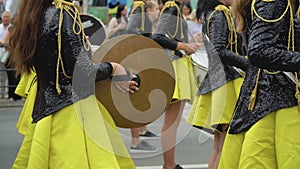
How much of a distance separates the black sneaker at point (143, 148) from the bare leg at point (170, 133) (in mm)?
917

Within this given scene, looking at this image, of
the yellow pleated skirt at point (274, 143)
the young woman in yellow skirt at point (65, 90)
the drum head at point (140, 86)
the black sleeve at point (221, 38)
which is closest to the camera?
the yellow pleated skirt at point (274, 143)

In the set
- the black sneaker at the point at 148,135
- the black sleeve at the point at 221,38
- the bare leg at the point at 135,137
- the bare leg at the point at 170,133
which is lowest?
the black sneaker at the point at 148,135

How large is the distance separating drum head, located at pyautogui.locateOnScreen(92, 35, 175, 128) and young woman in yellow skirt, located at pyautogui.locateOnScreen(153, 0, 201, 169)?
7.24 feet

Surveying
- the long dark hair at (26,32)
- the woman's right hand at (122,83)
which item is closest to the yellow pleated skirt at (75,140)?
the woman's right hand at (122,83)

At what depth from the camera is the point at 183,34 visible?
623cm

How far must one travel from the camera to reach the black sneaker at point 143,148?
720cm

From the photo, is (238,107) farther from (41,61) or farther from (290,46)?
(41,61)

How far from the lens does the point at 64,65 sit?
11.3 feet

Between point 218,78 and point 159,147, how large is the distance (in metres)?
2.35

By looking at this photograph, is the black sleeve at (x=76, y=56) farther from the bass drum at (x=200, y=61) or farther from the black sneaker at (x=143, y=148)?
the black sneaker at (x=143, y=148)

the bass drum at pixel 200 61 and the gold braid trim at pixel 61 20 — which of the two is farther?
the bass drum at pixel 200 61

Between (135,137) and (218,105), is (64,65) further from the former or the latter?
(135,137)

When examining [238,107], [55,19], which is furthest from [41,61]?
[238,107]

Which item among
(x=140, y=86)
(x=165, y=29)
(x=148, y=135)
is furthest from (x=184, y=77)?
(x=140, y=86)
